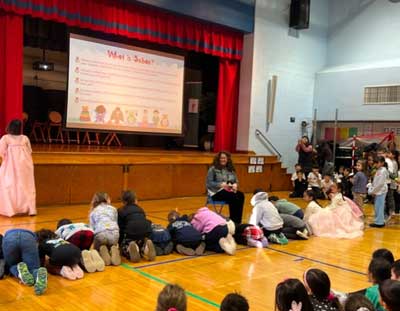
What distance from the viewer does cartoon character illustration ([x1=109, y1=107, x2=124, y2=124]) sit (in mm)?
8878

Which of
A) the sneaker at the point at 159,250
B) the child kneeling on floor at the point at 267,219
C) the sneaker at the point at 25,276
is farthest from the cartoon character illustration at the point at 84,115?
the sneaker at the point at 25,276

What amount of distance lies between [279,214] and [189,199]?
310 centimetres

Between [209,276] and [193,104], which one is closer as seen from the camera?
[209,276]

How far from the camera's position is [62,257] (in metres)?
3.85

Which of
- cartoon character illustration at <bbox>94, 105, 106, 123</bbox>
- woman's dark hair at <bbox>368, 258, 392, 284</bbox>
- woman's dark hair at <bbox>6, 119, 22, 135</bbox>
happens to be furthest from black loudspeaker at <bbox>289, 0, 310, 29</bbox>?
woman's dark hair at <bbox>368, 258, 392, 284</bbox>

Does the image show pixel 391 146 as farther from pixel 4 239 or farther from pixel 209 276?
pixel 4 239

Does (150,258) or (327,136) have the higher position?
(327,136)

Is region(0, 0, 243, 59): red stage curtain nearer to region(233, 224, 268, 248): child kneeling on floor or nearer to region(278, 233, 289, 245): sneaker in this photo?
region(233, 224, 268, 248): child kneeling on floor

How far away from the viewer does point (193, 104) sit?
12.5 m

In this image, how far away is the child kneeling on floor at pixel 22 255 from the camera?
3.59 m

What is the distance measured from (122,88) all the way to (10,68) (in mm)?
2288

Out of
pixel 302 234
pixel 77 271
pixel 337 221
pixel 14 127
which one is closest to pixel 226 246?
pixel 302 234

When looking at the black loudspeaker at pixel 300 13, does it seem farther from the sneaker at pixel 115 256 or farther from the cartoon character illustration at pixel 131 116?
the sneaker at pixel 115 256

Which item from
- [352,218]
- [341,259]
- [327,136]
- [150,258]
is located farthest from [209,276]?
[327,136]
